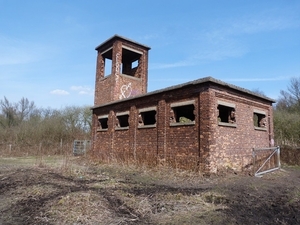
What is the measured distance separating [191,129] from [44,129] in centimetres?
2552

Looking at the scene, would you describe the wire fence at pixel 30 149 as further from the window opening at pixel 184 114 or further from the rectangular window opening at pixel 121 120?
the window opening at pixel 184 114

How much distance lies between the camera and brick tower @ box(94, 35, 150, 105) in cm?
1869

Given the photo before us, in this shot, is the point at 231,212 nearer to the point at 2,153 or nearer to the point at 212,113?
the point at 212,113

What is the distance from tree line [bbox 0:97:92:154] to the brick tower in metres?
10.3

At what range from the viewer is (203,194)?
6723 millimetres

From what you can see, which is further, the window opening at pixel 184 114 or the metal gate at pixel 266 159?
the window opening at pixel 184 114

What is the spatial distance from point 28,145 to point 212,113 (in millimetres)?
26254

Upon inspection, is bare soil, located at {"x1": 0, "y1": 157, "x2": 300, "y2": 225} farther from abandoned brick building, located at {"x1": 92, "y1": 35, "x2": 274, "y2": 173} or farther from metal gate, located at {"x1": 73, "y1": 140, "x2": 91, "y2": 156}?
metal gate, located at {"x1": 73, "y1": 140, "x2": 91, "y2": 156}

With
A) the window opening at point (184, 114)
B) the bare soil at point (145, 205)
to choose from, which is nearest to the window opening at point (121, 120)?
the window opening at point (184, 114)

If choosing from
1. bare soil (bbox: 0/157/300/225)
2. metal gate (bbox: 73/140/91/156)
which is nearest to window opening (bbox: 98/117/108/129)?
metal gate (bbox: 73/140/91/156)

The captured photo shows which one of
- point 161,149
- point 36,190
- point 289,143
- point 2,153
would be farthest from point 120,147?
point 2,153

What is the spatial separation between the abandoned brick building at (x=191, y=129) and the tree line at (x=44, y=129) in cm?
1312

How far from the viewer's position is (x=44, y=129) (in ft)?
101

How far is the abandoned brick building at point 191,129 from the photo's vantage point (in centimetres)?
1048
